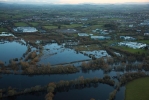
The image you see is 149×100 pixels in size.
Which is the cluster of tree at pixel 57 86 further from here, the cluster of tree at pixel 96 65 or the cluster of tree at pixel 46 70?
the cluster of tree at pixel 46 70

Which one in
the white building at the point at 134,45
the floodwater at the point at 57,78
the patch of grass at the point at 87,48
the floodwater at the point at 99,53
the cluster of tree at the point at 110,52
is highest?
the white building at the point at 134,45

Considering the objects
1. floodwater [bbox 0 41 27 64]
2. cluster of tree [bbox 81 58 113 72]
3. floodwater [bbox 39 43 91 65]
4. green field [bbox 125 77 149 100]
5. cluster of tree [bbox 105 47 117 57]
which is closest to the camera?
green field [bbox 125 77 149 100]

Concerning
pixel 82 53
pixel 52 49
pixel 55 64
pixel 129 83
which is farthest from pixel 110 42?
pixel 129 83

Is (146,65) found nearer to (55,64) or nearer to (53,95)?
(55,64)

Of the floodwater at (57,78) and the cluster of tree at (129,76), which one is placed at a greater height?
the cluster of tree at (129,76)

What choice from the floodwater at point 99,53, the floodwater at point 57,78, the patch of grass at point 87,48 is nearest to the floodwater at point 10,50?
the floodwater at point 57,78

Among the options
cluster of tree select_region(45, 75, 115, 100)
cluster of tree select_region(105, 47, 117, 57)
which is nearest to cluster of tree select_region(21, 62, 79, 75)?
cluster of tree select_region(45, 75, 115, 100)

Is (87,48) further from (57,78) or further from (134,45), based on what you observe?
(57,78)

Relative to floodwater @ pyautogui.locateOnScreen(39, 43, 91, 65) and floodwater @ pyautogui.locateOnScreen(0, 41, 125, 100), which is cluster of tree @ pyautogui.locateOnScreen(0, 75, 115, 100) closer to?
floodwater @ pyautogui.locateOnScreen(0, 41, 125, 100)
